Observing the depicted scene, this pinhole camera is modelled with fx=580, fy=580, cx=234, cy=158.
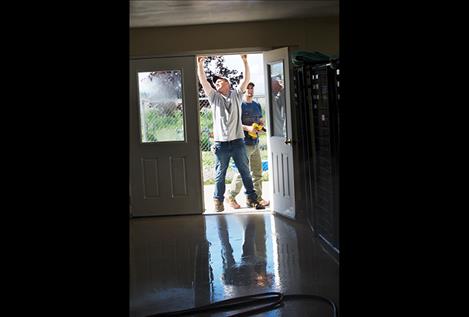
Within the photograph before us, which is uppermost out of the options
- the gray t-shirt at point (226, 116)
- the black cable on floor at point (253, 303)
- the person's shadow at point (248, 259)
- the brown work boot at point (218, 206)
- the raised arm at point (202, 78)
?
the raised arm at point (202, 78)

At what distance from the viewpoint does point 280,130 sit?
6.69m

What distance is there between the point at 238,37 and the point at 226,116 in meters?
0.95

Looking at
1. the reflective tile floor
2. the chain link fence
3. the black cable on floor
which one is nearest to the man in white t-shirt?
the reflective tile floor

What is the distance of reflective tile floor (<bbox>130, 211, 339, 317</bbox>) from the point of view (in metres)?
3.93

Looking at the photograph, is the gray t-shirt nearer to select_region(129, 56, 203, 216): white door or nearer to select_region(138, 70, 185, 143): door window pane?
select_region(129, 56, 203, 216): white door

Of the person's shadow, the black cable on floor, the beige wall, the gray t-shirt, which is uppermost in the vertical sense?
the beige wall

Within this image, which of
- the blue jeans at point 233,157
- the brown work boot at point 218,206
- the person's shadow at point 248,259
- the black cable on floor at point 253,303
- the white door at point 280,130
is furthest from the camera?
the brown work boot at point 218,206

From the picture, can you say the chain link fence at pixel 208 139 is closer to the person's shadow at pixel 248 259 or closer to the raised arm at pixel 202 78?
the raised arm at pixel 202 78

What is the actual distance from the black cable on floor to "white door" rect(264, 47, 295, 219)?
2607mm

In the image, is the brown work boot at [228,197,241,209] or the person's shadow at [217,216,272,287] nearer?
the person's shadow at [217,216,272,287]

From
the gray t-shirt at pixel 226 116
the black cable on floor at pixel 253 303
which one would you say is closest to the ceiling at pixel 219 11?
→ the gray t-shirt at pixel 226 116

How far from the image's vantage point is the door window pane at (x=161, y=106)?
6.88 m

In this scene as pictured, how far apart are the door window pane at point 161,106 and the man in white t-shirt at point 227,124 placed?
35 centimetres
